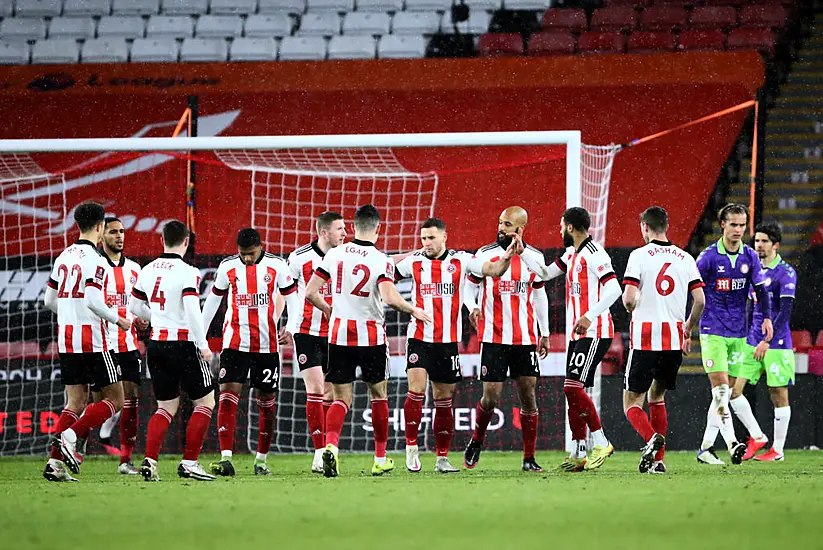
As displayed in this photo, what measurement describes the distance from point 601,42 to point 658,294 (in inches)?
426

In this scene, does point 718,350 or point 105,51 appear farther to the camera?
point 105,51

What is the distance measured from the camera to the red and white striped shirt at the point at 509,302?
8.71 m

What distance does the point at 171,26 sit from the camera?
19922 mm

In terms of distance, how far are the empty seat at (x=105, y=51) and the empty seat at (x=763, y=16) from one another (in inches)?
377

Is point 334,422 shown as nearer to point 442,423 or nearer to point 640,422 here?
point 442,423

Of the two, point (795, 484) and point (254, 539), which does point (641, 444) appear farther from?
point (254, 539)

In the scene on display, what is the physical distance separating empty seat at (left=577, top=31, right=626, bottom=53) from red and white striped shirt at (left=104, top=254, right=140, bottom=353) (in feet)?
34.8

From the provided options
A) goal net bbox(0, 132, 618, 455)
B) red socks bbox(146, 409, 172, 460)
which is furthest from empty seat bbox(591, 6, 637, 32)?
red socks bbox(146, 409, 172, 460)

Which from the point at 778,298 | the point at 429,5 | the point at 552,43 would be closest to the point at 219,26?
the point at 429,5

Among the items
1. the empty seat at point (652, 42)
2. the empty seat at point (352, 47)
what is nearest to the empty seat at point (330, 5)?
the empty seat at point (352, 47)

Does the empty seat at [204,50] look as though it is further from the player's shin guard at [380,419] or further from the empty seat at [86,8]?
the player's shin guard at [380,419]

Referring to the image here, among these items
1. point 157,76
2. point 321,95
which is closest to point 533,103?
point 321,95

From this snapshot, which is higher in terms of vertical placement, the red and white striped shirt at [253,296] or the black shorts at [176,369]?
the red and white striped shirt at [253,296]

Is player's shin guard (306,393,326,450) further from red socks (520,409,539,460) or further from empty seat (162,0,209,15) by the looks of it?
empty seat (162,0,209,15)
